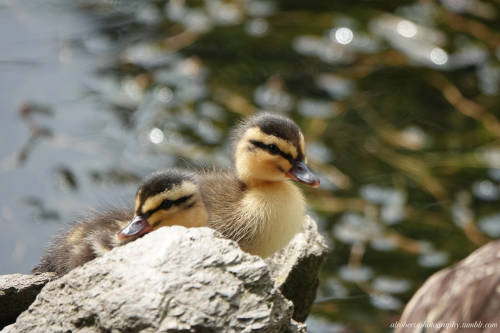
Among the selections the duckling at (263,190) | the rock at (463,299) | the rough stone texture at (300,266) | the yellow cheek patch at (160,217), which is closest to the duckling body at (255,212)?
the duckling at (263,190)

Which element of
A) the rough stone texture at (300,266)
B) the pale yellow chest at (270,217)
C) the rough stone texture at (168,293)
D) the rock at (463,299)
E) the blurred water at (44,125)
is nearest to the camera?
the rough stone texture at (168,293)

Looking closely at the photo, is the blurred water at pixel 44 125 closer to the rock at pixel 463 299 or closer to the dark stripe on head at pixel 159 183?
the dark stripe on head at pixel 159 183

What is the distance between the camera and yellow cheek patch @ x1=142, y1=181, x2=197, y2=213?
2.46 metres

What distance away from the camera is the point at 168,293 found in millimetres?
1899

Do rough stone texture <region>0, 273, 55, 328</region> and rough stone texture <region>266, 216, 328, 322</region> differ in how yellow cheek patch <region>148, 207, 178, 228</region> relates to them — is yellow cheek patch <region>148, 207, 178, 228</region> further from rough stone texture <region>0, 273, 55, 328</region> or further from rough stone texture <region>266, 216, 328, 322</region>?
rough stone texture <region>266, 216, 328, 322</region>

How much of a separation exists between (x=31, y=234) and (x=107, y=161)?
76cm

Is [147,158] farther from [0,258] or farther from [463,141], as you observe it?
[463,141]

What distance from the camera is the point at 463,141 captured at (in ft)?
16.5

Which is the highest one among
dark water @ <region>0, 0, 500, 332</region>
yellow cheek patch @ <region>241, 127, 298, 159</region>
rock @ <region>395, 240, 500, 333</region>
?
yellow cheek patch @ <region>241, 127, 298, 159</region>

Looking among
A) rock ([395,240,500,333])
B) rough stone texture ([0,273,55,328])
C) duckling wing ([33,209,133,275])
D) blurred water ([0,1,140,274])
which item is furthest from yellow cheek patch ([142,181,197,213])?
blurred water ([0,1,140,274])

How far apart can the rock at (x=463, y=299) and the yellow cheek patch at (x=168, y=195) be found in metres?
0.72

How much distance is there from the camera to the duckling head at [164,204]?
97.0 inches

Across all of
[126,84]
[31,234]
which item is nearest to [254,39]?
[126,84]

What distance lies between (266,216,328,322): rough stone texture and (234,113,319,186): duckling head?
0.25 metres
